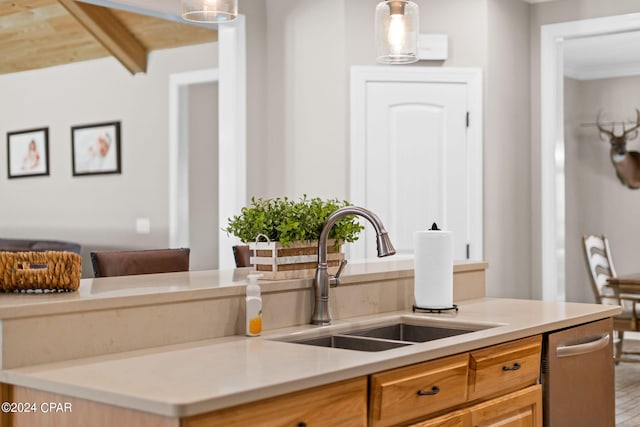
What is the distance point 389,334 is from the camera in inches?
109

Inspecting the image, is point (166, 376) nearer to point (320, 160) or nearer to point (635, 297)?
point (320, 160)

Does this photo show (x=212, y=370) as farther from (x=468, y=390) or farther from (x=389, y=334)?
(x=389, y=334)

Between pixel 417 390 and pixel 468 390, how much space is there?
28 centimetres

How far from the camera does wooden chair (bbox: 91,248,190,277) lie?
2.93 meters

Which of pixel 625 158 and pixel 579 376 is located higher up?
pixel 625 158

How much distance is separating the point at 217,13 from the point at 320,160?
2.41 metres

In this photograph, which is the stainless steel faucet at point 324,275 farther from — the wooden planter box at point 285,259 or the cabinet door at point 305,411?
the cabinet door at point 305,411

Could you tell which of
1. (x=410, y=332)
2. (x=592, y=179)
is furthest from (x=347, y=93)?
(x=592, y=179)

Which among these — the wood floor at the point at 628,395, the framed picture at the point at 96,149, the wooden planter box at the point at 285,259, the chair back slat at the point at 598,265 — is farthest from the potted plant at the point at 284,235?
the framed picture at the point at 96,149

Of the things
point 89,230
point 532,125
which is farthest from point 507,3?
point 89,230

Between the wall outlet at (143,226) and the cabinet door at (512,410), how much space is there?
4.85 metres

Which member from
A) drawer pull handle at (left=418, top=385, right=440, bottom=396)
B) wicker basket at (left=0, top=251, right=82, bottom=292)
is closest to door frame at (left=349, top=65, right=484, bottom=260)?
drawer pull handle at (left=418, top=385, right=440, bottom=396)

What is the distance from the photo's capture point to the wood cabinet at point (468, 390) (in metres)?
2.01

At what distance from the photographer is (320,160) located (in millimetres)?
5051
